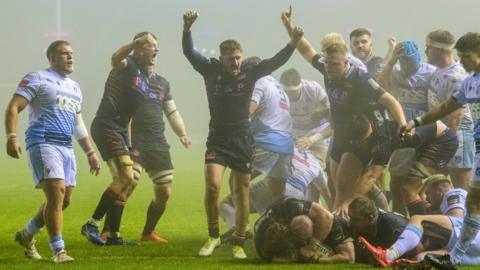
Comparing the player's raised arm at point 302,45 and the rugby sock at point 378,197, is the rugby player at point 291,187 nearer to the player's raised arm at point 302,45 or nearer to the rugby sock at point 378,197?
the rugby sock at point 378,197

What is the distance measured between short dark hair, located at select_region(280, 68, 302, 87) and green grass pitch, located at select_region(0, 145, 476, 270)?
1896 millimetres

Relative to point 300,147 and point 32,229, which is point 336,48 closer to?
point 300,147

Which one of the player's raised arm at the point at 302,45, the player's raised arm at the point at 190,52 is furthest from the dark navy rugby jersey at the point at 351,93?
the player's raised arm at the point at 190,52

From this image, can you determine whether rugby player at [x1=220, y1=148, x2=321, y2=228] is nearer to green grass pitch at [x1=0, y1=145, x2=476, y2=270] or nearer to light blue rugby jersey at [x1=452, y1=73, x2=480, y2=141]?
green grass pitch at [x1=0, y1=145, x2=476, y2=270]

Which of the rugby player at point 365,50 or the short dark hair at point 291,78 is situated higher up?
the rugby player at point 365,50

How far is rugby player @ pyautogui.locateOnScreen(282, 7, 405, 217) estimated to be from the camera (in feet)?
27.1

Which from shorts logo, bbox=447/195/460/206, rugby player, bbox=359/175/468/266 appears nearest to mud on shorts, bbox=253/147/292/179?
rugby player, bbox=359/175/468/266

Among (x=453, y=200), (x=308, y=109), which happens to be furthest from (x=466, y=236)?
(x=308, y=109)

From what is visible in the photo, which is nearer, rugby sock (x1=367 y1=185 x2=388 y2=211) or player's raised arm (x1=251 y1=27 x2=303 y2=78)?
player's raised arm (x1=251 y1=27 x2=303 y2=78)

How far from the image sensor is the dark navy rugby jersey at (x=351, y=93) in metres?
8.34

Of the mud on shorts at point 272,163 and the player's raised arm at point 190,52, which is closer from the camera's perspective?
the player's raised arm at point 190,52

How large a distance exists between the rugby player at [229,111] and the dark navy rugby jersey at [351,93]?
0.60 meters

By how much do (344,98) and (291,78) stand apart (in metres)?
2.62

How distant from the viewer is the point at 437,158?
352 inches
